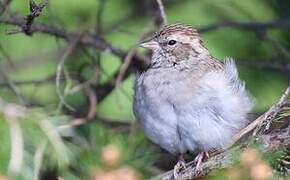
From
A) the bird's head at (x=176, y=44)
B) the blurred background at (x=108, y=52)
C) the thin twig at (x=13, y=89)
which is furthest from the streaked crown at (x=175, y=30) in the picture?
the thin twig at (x=13, y=89)

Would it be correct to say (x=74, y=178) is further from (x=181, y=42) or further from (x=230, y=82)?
(x=181, y=42)

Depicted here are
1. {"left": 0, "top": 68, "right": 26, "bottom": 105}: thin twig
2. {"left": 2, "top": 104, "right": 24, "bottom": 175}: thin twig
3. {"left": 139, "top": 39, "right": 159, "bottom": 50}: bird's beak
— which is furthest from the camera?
{"left": 139, "top": 39, "right": 159, "bottom": 50}: bird's beak

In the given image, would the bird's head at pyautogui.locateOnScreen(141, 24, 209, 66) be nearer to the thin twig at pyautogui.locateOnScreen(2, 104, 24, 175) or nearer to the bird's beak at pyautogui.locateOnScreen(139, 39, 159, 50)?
the bird's beak at pyautogui.locateOnScreen(139, 39, 159, 50)

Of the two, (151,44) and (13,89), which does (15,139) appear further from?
(151,44)

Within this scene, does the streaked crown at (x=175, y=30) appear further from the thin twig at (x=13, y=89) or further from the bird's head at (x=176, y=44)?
the thin twig at (x=13, y=89)

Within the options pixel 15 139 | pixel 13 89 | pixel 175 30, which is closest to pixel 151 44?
pixel 175 30

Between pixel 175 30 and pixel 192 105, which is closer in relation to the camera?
pixel 192 105

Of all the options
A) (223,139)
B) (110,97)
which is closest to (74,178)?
(223,139)

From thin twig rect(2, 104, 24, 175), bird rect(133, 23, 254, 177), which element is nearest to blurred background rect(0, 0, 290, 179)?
bird rect(133, 23, 254, 177)
